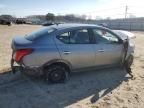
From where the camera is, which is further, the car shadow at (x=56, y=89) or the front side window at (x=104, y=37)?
the front side window at (x=104, y=37)

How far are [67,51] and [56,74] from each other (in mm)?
696

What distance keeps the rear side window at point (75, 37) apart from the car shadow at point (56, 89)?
45.2 inches

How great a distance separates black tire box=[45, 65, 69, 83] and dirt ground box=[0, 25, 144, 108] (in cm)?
16

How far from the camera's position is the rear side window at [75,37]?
6117mm

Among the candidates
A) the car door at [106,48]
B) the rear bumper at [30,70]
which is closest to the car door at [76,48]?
the car door at [106,48]

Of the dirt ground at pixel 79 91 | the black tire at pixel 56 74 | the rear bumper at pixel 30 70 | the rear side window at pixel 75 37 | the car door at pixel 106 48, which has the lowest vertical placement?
the dirt ground at pixel 79 91

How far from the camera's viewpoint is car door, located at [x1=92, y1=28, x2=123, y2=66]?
6.56m

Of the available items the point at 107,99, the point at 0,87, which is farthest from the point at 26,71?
the point at 107,99

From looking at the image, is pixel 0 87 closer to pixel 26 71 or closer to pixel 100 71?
pixel 26 71

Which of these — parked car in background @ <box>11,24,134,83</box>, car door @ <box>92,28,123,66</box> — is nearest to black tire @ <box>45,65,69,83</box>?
parked car in background @ <box>11,24,134,83</box>

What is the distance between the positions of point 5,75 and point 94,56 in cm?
283

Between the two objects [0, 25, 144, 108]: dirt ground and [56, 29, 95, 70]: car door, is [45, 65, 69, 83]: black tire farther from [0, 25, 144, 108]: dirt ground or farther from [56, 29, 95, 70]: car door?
[56, 29, 95, 70]: car door

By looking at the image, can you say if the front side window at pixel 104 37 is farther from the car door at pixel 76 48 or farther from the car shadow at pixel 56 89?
the car shadow at pixel 56 89

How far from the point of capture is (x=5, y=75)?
6980 millimetres
